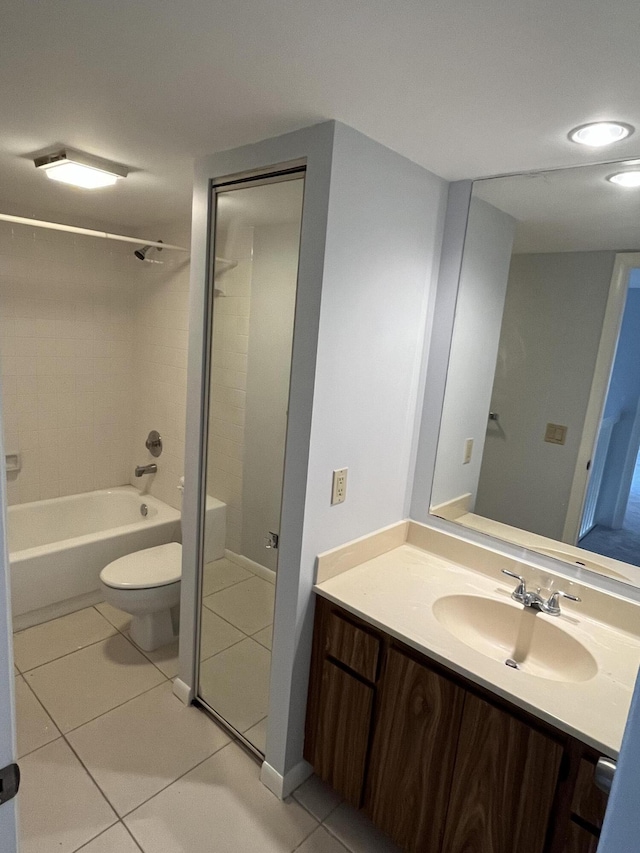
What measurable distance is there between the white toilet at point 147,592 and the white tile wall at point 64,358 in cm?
109

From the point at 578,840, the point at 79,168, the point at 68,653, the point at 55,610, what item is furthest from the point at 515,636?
the point at 55,610

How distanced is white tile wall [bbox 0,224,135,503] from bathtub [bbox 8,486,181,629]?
0.12 metres

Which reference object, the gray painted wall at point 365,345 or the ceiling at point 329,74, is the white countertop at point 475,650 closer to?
the gray painted wall at point 365,345

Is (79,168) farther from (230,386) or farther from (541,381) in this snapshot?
(541,381)

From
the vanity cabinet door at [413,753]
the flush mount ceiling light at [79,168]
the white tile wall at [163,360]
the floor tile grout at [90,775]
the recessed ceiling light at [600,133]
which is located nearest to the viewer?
the recessed ceiling light at [600,133]

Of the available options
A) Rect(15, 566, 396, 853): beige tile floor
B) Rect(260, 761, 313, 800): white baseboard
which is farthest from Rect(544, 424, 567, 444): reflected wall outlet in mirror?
Rect(260, 761, 313, 800): white baseboard

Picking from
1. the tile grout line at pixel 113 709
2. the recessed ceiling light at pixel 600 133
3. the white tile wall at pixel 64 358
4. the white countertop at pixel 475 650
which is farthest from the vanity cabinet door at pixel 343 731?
the white tile wall at pixel 64 358

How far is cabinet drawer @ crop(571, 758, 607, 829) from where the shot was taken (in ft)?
3.83

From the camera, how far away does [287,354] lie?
181 cm

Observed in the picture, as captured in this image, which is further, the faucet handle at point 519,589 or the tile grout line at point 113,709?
the tile grout line at point 113,709

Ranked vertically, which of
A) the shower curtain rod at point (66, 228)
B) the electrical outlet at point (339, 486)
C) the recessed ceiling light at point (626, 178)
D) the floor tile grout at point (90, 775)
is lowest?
the floor tile grout at point (90, 775)

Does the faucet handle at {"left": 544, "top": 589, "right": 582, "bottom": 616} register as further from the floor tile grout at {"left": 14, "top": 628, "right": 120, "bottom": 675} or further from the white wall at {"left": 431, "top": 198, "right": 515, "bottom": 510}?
the floor tile grout at {"left": 14, "top": 628, "right": 120, "bottom": 675}

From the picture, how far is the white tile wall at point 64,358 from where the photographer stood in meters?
3.04

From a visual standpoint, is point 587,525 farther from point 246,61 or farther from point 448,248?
point 246,61
